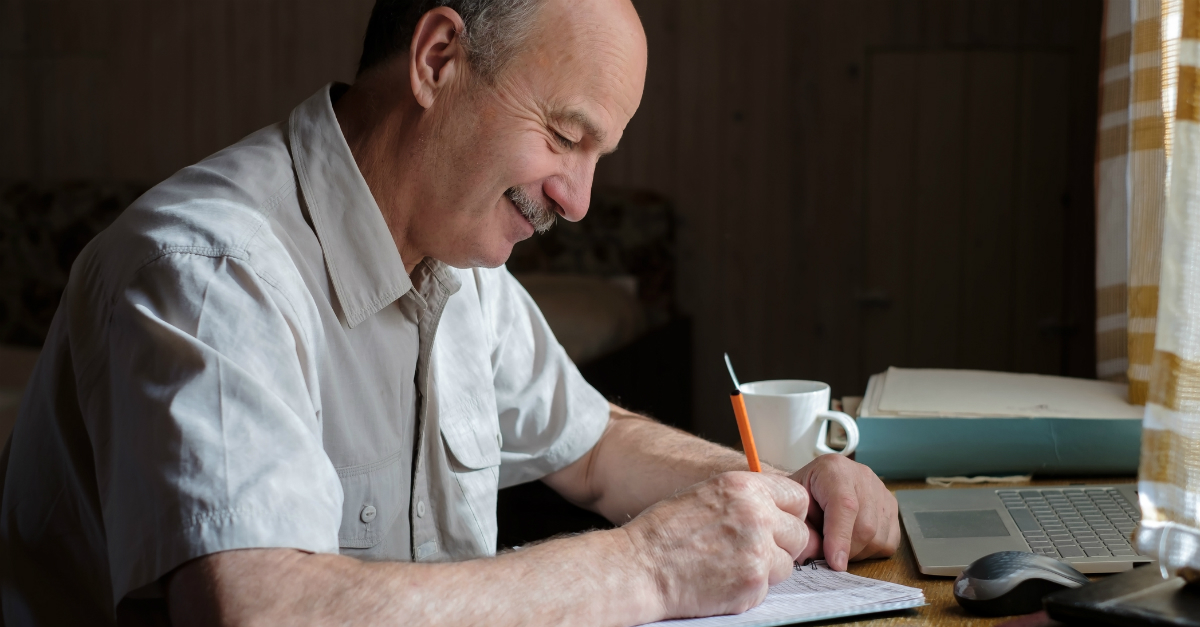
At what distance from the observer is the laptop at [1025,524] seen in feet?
2.66

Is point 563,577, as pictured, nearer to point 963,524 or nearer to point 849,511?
point 849,511

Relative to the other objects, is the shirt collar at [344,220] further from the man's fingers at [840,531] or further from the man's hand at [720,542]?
the man's fingers at [840,531]

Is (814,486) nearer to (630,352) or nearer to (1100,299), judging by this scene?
(1100,299)

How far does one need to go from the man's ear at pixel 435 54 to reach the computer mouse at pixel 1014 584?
633 millimetres

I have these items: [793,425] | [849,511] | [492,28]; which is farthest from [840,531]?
[492,28]

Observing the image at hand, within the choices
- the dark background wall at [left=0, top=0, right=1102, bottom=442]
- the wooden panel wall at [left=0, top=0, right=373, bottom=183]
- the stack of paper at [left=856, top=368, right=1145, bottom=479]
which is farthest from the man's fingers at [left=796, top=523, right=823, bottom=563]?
the wooden panel wall at [left=0, top=0, right=373, bottom=183]

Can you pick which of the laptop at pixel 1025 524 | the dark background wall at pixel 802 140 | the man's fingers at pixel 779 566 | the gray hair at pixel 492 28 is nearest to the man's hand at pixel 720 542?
the man's fingers at pixel 779 566

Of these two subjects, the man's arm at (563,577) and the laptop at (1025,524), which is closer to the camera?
the man's arm at (563,577)

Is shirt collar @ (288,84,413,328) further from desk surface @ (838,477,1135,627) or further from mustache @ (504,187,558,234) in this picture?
desk surface @ (838,477,1135,627)

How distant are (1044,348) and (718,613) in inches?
115

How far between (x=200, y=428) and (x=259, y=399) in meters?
0.04

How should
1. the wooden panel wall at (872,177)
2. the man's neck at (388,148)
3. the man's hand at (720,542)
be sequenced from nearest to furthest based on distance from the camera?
1. the man's hand at (720,542)
2. the man's neck at (388,148)
3. the wooden panel wall at (872,177)

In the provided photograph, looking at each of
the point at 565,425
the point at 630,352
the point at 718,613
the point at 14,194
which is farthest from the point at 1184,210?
the point at 14,194

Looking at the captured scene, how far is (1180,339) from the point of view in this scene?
782 millimetres
